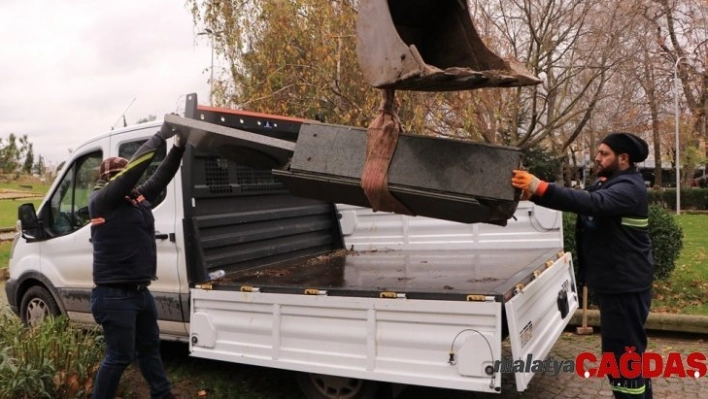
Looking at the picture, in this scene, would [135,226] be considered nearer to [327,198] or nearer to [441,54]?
[327,198]

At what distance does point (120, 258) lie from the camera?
3.94 m

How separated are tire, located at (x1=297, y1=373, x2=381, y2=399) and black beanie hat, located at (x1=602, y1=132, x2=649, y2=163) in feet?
6.83

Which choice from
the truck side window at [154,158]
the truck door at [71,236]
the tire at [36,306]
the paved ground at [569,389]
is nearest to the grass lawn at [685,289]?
the paved ground at [569,389]

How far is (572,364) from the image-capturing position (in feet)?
16.0

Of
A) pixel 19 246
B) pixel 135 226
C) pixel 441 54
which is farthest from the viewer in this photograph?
pixel 19 246

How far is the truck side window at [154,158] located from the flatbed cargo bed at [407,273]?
33.3 inches

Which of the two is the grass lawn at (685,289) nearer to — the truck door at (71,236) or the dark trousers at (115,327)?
the dark trousers at (115,327)

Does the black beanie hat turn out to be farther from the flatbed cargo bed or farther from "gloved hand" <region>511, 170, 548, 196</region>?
the flatbed cargo bed

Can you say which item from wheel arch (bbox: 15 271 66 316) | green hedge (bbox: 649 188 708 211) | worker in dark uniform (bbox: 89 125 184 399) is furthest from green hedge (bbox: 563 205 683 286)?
green hedge (bbox: 649 188 708 211)

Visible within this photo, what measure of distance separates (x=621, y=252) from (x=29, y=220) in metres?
4.83

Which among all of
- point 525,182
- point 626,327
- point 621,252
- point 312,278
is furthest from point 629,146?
point 312,278

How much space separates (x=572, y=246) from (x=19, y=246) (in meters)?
5.73

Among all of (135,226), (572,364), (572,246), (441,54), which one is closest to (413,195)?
(441,54)

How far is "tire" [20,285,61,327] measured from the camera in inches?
219
